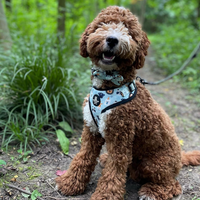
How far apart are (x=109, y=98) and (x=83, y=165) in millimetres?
796

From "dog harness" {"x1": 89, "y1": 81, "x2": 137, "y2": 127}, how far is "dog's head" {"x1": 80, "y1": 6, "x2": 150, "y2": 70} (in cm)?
23

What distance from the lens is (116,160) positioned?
6.86 feet

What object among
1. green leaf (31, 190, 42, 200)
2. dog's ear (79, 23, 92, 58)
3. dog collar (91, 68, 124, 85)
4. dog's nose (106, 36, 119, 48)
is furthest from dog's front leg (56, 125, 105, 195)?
dog's nose (106, 36, 119, 48)

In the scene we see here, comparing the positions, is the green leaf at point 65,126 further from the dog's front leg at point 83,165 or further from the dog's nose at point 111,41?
the dog's nose at point 111,41

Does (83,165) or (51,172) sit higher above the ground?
(83,165)

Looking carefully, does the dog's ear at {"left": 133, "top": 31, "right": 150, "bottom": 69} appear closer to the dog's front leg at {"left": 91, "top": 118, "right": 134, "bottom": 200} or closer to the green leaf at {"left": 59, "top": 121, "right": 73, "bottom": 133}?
the dog's front leg at {"left": 91, "top": 118, "right": 134, "bottom": 200}

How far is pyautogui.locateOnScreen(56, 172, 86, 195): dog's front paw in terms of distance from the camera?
2361mm

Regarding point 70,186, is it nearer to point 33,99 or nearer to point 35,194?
point 35,194

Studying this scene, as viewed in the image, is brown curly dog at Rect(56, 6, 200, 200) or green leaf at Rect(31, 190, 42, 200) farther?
green leaf at Rect(31, 190, 42, 200)

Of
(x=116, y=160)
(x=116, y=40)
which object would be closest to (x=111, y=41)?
(x=116, y=40)

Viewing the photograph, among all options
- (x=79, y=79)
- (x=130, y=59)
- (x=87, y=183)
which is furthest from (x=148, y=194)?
(x=79, y=79)

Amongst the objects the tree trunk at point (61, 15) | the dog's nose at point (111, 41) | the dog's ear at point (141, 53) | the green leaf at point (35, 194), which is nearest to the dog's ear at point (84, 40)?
the dog's nose at point (111, 41)

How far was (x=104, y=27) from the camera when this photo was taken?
187cm

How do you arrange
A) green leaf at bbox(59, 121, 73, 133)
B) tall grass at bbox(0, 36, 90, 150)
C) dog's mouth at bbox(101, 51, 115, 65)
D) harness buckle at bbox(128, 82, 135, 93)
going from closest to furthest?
dog's mouth at bbox(101, 51, 115, 65) → harness buckle at bbox(128, 82, 135, 93) → tall grass at bbox(0, 36, 90, 150) → green leaf at bbox(59, 121, 73, 133)
